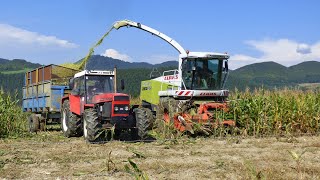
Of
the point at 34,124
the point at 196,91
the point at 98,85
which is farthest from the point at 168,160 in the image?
the point at 34,124

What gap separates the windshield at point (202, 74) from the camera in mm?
13289

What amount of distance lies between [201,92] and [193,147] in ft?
13.1

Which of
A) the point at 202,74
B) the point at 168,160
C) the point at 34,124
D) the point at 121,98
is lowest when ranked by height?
the point at 168,160

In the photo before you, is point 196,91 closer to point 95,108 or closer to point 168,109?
point 168,109

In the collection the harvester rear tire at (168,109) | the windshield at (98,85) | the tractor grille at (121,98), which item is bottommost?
the harvester rear tire at (168,109)

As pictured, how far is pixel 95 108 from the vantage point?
1045 centimetres

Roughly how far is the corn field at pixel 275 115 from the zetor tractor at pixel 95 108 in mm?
3459

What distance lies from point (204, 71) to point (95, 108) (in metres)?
4.49

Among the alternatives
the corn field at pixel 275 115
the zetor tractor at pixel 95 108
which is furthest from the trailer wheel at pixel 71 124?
the corn field at pixel 275 115

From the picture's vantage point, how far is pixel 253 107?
39.7 ft

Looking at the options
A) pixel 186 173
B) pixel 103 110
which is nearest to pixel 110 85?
pixel 103 110

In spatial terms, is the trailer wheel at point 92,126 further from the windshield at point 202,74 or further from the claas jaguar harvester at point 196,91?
the windshield at point 202,74

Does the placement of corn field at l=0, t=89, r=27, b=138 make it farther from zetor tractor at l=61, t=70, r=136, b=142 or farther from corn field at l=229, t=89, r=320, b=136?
corn field at l=229, t=89, r=320, b=136

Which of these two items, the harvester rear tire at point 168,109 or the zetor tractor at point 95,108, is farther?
the harvester rear tire at point 168,109
